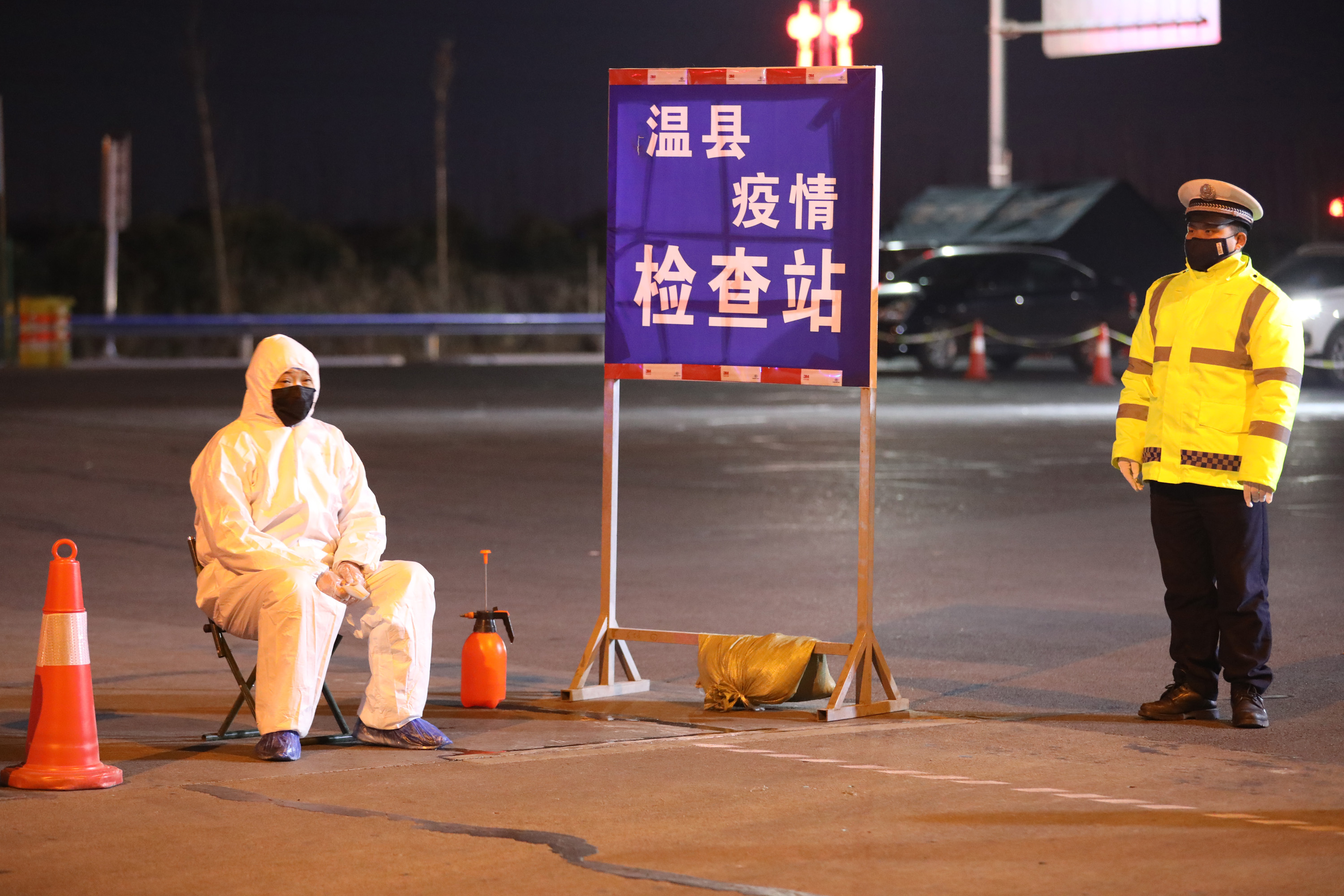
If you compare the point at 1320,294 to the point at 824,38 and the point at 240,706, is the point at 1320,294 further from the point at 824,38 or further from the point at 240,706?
the point at 240,706

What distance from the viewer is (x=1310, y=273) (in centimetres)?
2620

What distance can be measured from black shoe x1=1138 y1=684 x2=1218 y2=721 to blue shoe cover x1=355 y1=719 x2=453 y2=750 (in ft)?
8.56

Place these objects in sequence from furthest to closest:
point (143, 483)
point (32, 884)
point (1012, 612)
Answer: point (143, 483)
point (1012, 612)
point (32, 884)

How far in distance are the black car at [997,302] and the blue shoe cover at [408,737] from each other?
20.7 metres

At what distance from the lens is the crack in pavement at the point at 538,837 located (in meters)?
4.91

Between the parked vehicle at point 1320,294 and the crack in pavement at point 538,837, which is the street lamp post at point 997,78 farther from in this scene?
the crack in pavement at point 538,837

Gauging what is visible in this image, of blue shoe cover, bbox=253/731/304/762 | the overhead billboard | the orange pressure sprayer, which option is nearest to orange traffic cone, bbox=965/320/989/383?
the overhead billboard

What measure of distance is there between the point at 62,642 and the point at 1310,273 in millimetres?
22918

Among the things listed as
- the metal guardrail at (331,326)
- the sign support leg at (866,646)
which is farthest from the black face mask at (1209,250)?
the metal guardrail at (331,326)

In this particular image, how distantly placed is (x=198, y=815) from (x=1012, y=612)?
492 centimetres

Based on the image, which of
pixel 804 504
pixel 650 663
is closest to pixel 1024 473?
pixel 804 504

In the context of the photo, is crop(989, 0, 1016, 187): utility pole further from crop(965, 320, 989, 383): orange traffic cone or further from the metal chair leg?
the metal chair leg

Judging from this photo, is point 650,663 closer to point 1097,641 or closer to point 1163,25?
point 1097,641

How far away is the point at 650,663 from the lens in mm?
8523
